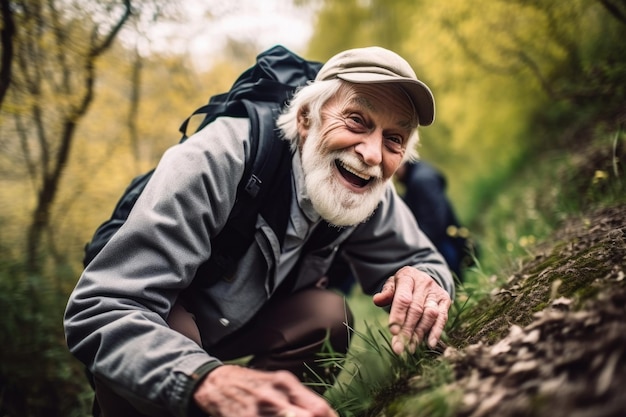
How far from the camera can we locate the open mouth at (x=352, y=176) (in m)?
1.80

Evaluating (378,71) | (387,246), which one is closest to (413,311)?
(387,246)

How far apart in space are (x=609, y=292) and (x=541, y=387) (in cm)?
39

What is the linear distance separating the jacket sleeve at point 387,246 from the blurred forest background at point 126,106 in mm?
744

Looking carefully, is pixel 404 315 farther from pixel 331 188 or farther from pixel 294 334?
pixel 294 334

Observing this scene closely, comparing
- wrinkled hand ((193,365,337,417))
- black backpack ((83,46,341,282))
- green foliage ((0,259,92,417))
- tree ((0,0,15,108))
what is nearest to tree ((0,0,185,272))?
tree ((0,0,15,108))

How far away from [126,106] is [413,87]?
3526 millimetres

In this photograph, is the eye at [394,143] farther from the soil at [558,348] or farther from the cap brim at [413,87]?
the soil at [558,348]

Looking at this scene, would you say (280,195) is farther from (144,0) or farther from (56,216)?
(56,216)

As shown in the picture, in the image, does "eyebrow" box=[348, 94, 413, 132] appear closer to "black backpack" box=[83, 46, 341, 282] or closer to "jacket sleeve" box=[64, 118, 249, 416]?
"black backpack" box=[83, 46, 341, 282]

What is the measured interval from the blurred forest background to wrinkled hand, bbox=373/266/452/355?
116 centimetres

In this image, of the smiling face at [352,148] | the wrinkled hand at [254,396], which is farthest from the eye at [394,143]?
the wrinkled hand at [254,396]

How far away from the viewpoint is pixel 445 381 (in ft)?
3.69

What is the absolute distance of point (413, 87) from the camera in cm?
175

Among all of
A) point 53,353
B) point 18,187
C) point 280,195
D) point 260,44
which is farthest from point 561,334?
point 260,44
